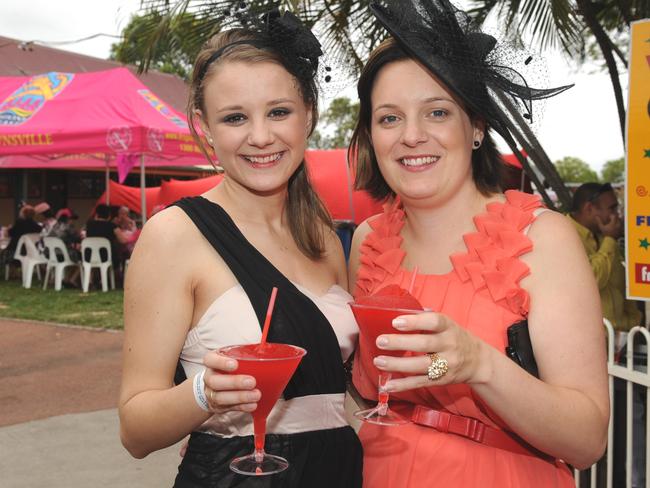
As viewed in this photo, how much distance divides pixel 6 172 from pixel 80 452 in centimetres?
1750

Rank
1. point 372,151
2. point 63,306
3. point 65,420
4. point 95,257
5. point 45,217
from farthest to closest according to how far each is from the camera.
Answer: point 45,217
point 95,257
point 63,306
point 65,420
point 372,151

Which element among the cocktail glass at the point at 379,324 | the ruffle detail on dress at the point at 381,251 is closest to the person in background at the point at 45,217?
the ruffle detail on dress at the point at 381,251

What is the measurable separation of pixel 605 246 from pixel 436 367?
13.7 ft

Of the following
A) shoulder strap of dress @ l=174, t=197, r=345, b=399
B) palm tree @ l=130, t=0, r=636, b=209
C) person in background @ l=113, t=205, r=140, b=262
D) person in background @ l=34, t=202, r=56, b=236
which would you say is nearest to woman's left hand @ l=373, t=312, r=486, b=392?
shoulder strap of dress @ l=174, t=197, r=345, b=399

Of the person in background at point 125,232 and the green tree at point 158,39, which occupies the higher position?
the green tree at point 158,39

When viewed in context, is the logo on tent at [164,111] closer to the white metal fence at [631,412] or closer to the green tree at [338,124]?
the white metal fence at [631,412]

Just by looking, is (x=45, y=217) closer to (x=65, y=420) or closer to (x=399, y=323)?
(x=65, y=420)

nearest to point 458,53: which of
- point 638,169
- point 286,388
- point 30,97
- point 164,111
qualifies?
point 286,388

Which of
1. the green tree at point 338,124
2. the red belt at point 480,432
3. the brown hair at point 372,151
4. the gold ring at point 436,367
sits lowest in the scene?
the red belt at point 480,432

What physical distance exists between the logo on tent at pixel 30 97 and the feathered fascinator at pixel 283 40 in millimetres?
9398

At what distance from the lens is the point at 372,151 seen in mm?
2303

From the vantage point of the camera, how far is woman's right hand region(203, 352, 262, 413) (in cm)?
142

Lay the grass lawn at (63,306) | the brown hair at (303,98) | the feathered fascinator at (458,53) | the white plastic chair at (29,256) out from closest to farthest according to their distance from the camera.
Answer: the feathered fascinator at (458,53)
the brown hair at (303,98)
the grass lawn at (63,306)
the white plastic chair at (29,256)

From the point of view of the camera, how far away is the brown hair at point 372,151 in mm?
1966
